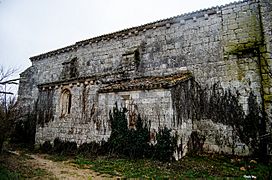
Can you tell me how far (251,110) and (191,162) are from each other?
3.07 metres

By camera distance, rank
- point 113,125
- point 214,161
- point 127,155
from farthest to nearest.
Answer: point 113,125
point 127,155
point 214,161

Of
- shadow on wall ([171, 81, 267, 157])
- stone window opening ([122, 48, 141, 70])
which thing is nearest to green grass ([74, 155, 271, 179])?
shadow on wall ([171, 81, 267, 157])

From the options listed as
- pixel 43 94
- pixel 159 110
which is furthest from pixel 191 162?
pixel 43 94

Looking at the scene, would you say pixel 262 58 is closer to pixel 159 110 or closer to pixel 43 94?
pixel 159 110

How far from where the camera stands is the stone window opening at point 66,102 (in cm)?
1142

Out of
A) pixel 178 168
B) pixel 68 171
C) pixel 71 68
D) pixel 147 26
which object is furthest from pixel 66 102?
pixel 178 168

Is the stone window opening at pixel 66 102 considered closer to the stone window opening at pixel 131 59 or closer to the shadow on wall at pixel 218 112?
the stone window opening at pixel 131 59

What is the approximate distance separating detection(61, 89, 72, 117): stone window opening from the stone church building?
2 cm

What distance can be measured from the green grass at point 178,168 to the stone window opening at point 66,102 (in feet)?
11.7

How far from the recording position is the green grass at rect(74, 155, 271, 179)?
21.0 feet

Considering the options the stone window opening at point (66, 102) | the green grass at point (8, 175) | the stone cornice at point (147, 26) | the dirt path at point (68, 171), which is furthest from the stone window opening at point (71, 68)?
the green grass at point (8, 175)

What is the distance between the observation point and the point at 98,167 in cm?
748

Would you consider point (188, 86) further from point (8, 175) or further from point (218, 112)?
point (8, 175)

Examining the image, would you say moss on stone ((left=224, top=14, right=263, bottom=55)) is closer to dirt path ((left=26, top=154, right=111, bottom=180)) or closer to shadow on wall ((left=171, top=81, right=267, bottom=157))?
shadow on wall ((left=171, top=81, right=267, bottom=157))
